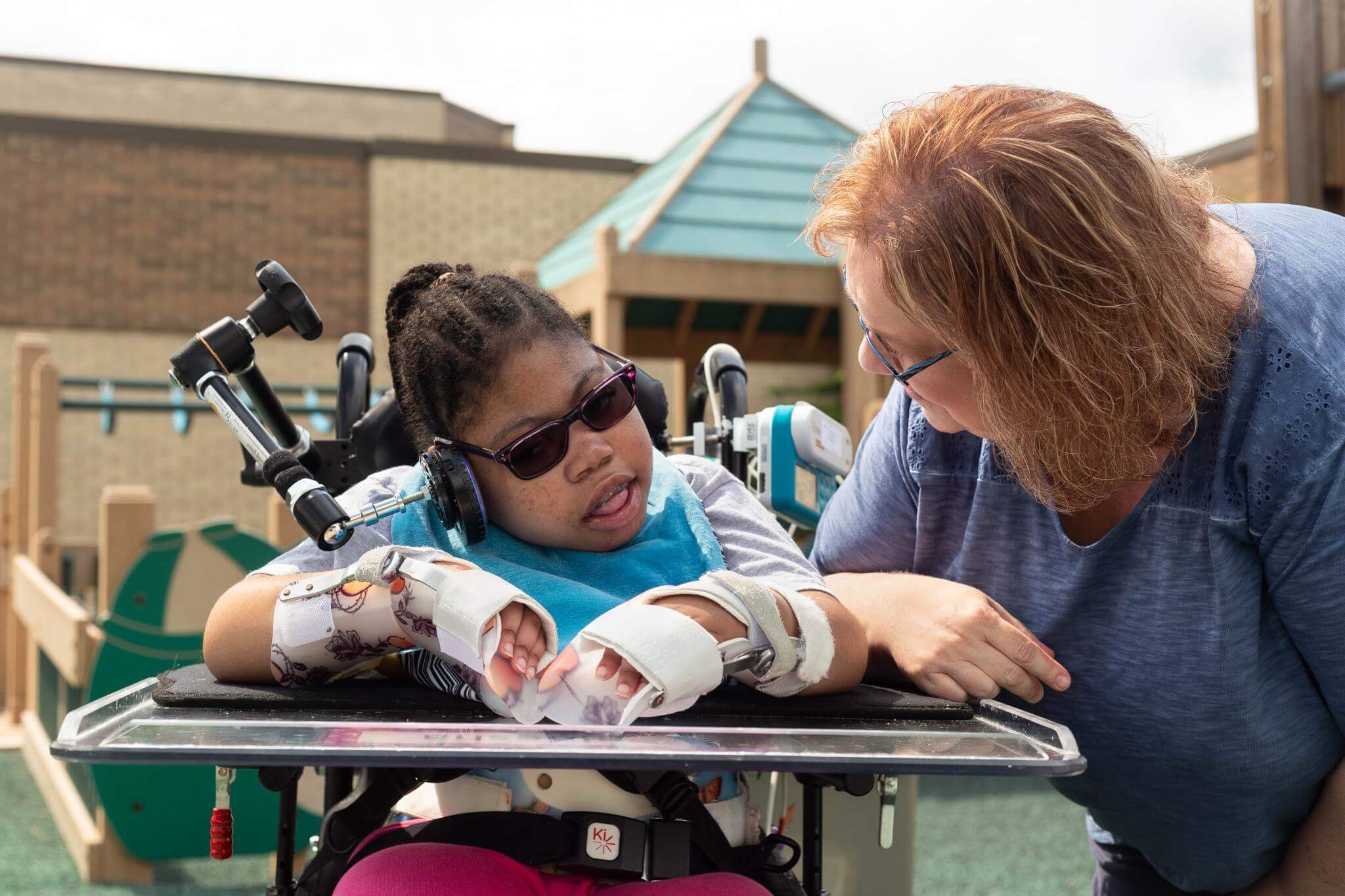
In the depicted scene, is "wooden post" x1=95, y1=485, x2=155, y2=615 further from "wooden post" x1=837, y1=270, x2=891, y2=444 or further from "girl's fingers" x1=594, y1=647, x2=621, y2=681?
"girl's fingers" x1=594, y1=647, x2=621, y2=681

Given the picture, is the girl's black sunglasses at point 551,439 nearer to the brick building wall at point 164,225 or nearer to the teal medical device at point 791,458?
the teal medical device at point 791,458

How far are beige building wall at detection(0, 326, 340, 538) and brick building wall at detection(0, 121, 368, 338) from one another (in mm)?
302

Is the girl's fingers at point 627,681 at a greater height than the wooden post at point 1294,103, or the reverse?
the wooden post at point 1294,103

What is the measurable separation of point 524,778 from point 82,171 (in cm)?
1489

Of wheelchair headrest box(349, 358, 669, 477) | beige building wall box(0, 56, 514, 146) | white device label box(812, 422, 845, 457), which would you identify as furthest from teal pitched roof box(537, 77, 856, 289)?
beige building wall box(0, 56, 514, 146)

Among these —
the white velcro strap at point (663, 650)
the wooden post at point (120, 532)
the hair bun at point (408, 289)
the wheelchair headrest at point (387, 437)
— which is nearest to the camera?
the white velcro strap at point (663, 650)

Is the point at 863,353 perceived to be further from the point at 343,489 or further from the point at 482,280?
the point at 343,489

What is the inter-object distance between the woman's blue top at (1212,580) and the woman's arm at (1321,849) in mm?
22

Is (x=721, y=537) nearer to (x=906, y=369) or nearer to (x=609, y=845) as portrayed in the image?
(x=906, y=369)

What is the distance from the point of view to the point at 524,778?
150 cm

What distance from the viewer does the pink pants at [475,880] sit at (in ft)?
4.28

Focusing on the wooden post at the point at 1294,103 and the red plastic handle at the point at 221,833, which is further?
the wooden post at the point at 1294,103

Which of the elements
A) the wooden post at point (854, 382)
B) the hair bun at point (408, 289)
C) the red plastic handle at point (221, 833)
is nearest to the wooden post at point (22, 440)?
the wooden post at point (854, 382)

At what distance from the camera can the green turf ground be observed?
12.9ft
